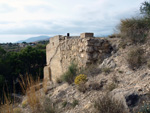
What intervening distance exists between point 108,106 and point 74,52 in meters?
4.27

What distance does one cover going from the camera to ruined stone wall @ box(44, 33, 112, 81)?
5.68m

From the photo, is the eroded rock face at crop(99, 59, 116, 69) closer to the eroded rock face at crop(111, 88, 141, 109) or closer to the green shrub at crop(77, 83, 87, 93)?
the green shrub at crop(77, 83, 87, 93)

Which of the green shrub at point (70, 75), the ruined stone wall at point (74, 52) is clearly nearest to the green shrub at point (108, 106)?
the green shrub at point (70, 75)

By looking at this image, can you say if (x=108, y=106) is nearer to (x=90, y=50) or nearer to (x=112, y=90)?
(x=112, y=90)

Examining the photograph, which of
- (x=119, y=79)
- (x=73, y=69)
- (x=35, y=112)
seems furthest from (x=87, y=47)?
(x=35, y=112)

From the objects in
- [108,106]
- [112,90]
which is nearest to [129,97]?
[108,106]

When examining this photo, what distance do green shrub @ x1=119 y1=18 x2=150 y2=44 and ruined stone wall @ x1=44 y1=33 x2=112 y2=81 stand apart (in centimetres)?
85

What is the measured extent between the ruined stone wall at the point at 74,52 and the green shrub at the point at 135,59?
1.45m

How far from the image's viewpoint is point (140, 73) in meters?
3.76

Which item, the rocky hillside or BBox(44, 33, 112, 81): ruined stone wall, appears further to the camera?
BBox(44, 33, 112, 81): ruined stone wall

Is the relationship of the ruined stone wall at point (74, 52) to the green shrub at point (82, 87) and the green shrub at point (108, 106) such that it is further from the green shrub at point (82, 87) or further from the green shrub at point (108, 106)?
the green shrub at point (108, 106)

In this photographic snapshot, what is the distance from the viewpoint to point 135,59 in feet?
13.5

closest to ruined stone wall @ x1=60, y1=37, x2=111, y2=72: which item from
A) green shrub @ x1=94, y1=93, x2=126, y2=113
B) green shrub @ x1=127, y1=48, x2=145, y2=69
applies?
→ green shrub @ x1=127, y1=48, x2=145, y2=69

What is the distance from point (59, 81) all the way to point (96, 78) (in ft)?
10.2
